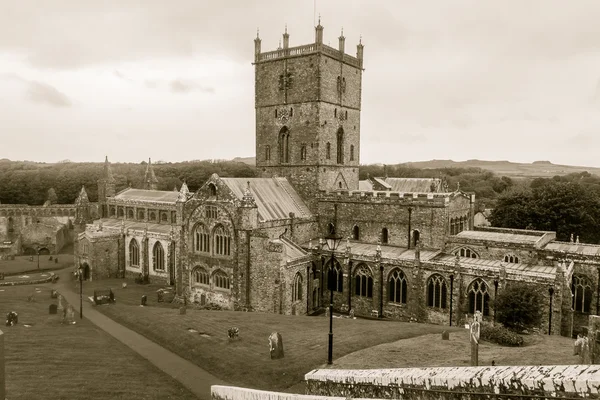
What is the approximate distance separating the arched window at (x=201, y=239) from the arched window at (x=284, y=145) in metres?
9.86

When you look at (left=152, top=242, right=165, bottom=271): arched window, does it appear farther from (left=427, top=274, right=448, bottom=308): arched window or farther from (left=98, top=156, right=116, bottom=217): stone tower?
(left=427, top=274, right=448, bottom=308): arched window

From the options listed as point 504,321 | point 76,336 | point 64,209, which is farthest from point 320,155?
point 64,209

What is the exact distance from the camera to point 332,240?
104 feet

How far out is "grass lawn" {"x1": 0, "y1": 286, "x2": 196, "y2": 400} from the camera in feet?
66.3

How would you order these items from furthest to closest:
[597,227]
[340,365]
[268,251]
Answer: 1. [597,227]
2. [268,251]
3. [340,365]

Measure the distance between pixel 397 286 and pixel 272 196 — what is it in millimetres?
12592

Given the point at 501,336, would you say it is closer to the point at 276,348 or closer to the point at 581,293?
the point at 276,348

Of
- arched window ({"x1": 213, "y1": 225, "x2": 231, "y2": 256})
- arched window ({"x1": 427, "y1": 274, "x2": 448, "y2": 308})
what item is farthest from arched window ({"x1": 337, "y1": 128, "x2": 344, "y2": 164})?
arched window ({"x1": 427, "y1": 274, "x2": 448, "y2": 308})

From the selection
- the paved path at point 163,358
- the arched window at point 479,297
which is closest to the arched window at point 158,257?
the paved path at point 163,358

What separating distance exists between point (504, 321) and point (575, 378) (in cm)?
2348

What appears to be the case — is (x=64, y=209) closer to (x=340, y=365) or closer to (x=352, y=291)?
(x=352, y=291)

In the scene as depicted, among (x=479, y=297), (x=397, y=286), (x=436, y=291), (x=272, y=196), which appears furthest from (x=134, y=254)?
(x=479, y=297)

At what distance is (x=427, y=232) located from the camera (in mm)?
37156

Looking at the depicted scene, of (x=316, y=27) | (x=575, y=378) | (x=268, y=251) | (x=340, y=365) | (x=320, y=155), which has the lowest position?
(x=340, y=365)
